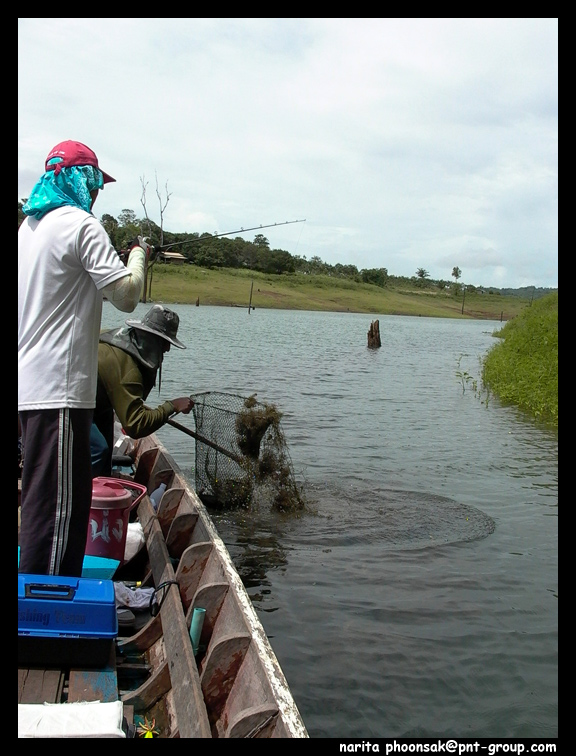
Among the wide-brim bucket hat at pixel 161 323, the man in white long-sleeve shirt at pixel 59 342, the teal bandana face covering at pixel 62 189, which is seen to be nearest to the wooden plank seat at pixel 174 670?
the man in white long-sleeve shirt at pixel 59 342

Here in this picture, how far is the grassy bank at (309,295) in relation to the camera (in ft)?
278

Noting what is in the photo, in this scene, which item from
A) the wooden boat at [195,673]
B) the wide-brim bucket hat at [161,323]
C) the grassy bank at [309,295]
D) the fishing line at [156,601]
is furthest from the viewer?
the grassy bank at [309,295]

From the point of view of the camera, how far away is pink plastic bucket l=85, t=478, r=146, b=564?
4.81m

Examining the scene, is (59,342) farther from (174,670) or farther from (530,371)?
(530,371)

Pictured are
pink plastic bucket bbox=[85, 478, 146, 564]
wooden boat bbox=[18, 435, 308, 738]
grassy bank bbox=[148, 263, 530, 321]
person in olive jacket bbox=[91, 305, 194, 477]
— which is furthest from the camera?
grassy bank bbox=[148, 263, 530, 321]

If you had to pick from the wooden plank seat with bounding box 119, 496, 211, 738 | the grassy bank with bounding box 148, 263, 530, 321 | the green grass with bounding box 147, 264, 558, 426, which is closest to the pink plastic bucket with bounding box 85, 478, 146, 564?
the wooden plank seat with bounding box 119, 496, 211, 738

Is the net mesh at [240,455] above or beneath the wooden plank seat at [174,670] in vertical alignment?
above

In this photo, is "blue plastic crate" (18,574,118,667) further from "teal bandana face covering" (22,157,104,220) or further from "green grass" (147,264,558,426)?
"green grass" (147,264,558,426)

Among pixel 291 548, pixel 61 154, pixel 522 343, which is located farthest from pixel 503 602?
pixel 522 343

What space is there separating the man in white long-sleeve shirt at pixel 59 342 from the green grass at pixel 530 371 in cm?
1440

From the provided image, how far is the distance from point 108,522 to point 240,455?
3801 millimetres

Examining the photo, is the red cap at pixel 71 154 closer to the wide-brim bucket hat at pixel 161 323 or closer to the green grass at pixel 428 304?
the wide-brim bucket hat at pixel 161 323

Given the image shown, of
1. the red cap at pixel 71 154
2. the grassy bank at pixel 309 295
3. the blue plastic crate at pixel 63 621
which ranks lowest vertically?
the blue plastic crate at pixel 63 621

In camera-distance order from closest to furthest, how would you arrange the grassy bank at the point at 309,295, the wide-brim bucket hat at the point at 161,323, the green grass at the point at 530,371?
the wide-brim bucket hat at the point at 161,323, the green grass at the point at 530,371, the grassy bank at the point at 309,295
